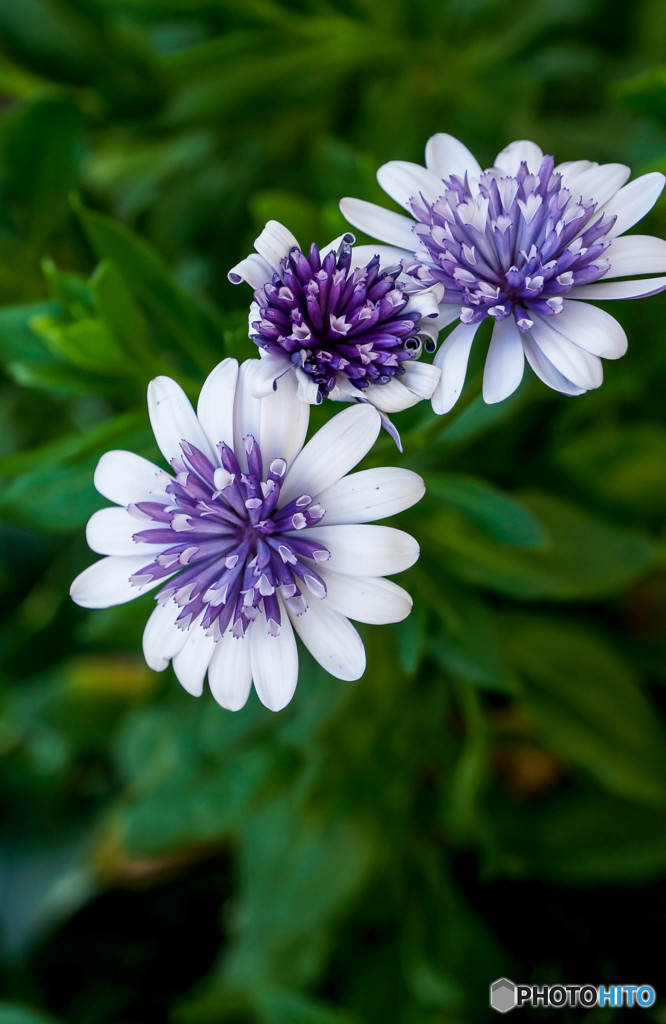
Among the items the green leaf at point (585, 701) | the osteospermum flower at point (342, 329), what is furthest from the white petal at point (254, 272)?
the green leaf at point (585, 701)

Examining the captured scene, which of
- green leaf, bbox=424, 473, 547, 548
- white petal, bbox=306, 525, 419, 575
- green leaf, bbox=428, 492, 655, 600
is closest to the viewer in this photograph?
white petal, bbox=306, 525, 419, 575

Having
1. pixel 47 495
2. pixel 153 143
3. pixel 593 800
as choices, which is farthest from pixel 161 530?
pixel 153 143

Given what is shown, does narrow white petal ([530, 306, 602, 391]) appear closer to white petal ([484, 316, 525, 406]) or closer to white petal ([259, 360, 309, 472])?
white petal ([484, 316, 525, 406])

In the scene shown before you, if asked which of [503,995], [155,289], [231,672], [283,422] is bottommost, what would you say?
[503,995]

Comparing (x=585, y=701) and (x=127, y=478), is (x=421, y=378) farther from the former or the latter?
(x=585, y=701)

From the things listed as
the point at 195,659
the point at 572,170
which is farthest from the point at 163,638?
the point at 572,170

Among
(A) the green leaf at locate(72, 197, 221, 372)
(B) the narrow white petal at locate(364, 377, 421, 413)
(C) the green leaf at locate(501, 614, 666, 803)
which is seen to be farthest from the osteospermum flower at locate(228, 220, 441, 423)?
(C) the green leaf at locate(501, 614, 666, 803)
